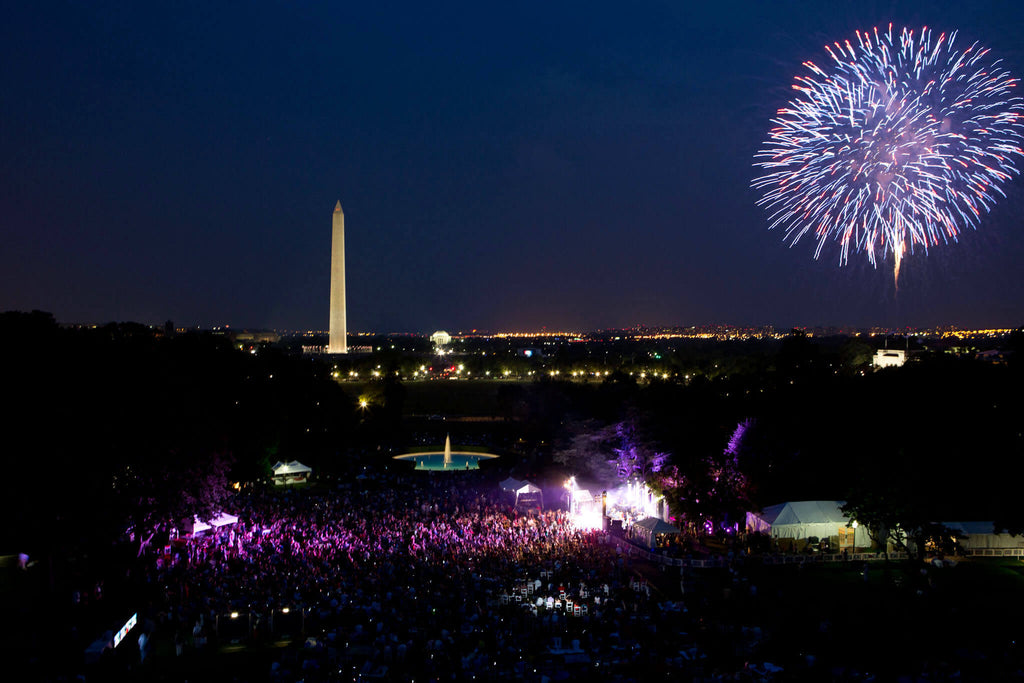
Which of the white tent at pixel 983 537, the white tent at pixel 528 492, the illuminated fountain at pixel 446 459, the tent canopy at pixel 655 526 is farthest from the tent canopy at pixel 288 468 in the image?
the white tent at pixel 983 537

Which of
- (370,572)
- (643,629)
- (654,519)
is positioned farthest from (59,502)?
(654,519)

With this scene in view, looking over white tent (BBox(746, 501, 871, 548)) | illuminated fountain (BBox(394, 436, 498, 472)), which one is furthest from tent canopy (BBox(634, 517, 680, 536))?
illuminated fountain (BBox(394, 436, 498, 472))

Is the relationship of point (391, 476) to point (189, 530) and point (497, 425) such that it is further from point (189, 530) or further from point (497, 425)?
point (497, 425)

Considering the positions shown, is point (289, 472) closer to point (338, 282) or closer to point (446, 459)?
point (446, 459)

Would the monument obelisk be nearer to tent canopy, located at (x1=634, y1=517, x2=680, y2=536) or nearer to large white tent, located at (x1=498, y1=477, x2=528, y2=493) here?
large white tent, located at (x1=498, y1=477, x2=528, y2=493)

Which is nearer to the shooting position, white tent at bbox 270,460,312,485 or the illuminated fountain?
white tent at bbox 270,460,312,485

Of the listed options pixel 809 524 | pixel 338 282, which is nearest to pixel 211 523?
pixel 809 524

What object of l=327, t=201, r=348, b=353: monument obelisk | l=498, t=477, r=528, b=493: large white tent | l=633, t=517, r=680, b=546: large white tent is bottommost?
l=633, t=517, r=680, b=546: large white tent

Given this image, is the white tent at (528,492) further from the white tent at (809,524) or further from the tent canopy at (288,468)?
the tent canopy at (288,468)
